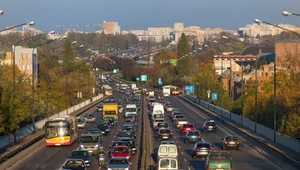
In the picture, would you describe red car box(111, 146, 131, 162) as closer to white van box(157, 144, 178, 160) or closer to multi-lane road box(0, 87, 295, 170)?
multi-lane road box(0, 87, 295, 170)

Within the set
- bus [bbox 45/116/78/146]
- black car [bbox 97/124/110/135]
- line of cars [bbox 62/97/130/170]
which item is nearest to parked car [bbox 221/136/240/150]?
line of cars [bbox 62/97/130/170]

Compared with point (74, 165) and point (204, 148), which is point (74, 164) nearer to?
point (74, 165)

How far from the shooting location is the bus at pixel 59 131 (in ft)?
157

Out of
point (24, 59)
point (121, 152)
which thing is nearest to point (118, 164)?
point (121, 152)

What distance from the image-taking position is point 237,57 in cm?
19212

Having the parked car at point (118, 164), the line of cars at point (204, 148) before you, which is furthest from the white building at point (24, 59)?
the parked car at point (118, 164)

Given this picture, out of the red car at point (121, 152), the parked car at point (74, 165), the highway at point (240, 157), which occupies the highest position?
the parked car at point (74, 165)

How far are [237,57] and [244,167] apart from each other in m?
157

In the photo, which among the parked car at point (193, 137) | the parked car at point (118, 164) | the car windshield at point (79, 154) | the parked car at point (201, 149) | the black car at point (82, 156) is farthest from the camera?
the parked car at point (193, 137)

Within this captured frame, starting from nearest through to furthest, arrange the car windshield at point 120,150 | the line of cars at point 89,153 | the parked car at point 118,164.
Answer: the line of cars at point 89,153, the parked car at point 118,164, the car windshield at point 120,150

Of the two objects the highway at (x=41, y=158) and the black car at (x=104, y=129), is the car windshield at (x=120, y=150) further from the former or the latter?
the black car at (x=104, y=129)

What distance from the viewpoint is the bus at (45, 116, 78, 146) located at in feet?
157

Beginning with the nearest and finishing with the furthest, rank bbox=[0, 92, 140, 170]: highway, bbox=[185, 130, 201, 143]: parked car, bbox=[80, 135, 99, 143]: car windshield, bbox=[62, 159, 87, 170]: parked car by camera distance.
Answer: bbox=[62, 159, 87, 170]: parked car < bbox=[0, 92, 140, 170]: highway < bbox=[80, 135, 99, 143]: car windshield < bbox=[185, 130, 201, 143]: parked car

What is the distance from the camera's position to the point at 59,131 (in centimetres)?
4834
